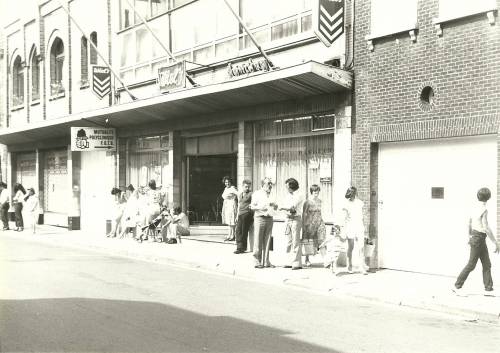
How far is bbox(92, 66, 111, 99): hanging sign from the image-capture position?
828 inches

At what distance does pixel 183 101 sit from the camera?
54.7 ft

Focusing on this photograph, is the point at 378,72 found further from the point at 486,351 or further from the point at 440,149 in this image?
the point at 486,351

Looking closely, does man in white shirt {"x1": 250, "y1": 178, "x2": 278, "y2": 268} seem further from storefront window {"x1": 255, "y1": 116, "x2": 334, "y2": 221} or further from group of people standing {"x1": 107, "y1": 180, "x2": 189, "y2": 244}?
group of people standing {"x1": 107, "y1": 180, "x2": 189, "y2": 244}

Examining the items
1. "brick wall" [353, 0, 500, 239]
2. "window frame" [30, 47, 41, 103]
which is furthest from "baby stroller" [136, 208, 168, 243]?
"window frame" [30, 47, 41, 103]

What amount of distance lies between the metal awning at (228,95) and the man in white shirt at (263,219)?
7.51ft

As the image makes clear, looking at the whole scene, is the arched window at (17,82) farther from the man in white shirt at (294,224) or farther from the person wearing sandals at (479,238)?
the person wearing sandals at (479,238)

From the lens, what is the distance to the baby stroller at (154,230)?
17.9 meters

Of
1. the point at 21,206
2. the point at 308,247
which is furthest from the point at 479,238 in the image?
the point at 21,206

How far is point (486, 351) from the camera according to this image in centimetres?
659

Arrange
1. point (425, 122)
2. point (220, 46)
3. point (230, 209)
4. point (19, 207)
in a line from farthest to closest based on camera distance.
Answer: point (19, 207)
point (230, 209)
point (220, 46)
point (425, 122)

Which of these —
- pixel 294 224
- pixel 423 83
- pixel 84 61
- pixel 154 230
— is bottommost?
pixel 154 230

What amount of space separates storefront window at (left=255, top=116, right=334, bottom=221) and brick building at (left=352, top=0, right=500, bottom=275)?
128 centimetres

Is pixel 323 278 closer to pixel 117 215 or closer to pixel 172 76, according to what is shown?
pixel 172 76

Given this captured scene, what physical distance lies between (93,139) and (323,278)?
12.2 m
